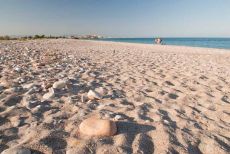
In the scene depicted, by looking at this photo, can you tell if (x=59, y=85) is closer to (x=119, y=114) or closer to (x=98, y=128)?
(x=119, y=114)

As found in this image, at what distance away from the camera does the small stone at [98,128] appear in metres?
2.20

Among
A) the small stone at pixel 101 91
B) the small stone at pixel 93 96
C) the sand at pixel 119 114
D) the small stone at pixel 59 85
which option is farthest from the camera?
the small stone at pixel 59 85

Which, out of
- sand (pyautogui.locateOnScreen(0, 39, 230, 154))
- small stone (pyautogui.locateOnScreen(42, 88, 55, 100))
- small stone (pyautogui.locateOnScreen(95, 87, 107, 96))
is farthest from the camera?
small stone (pyautogui.locateOnScreen(95, 87, 107, 96))

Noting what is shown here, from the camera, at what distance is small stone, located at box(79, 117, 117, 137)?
2201 millimetres

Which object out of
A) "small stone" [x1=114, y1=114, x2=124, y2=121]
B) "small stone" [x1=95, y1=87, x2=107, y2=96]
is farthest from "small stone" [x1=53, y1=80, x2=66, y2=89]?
"small stone" [x1=114, y1=114, x2=124, y2=121]

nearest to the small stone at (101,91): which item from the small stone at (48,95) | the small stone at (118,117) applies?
the small stone at (48,95)

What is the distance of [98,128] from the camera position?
7.30 ft

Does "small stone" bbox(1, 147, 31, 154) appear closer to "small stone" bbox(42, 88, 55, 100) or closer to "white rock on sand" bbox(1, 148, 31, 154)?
"white rock on sand" bbox(1, 148, 31, 154)

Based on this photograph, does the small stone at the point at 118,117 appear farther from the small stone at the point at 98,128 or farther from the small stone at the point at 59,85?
the small stone at the point at 59,85

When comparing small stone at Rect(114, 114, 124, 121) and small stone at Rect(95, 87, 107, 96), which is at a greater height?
small stone at Rect(114, 114, 124, 121)

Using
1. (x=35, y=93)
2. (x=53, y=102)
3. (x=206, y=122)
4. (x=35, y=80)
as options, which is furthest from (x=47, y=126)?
(x=35, y=80)

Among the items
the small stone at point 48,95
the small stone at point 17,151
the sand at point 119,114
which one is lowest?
the sand at point 119,114

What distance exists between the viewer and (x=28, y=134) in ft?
7.16

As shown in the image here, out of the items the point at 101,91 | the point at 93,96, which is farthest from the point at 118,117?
the point at 101,91
